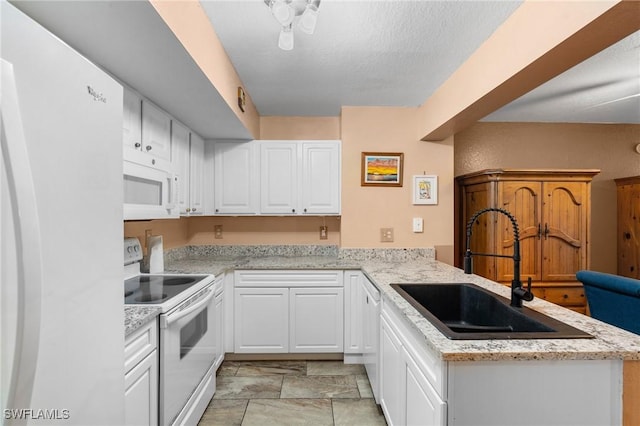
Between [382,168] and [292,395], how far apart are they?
2131 millimetres

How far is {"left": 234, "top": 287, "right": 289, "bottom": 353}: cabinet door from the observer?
2719 millimetres

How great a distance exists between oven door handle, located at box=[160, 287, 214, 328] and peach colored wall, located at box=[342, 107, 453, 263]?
57.7 inches

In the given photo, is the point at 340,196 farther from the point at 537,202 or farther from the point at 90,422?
the point at 90,422

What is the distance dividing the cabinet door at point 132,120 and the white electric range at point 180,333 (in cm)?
67

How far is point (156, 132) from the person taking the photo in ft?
6.80

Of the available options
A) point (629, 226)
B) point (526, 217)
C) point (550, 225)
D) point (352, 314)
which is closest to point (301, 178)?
point (352, 314)

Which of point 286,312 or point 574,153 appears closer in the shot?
point 286,312

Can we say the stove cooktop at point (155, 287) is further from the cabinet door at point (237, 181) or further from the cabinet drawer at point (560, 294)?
the cabinet drawer at point (560, 294)

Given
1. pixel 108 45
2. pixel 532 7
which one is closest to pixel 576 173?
pixel 532 7

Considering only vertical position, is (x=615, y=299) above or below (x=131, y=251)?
below

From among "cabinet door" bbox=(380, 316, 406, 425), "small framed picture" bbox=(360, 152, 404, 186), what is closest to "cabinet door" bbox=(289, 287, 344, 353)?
"cabinet door" bbox=(380, 316, 406, 425)

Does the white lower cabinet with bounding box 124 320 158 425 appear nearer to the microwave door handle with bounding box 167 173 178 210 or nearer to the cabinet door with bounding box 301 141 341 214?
the microwave door handle with bounding box 167 173 178 210

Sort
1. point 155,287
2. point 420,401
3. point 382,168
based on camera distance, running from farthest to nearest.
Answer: point 382,168, point 155,287, point 420,401

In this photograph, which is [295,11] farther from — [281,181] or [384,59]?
[281,181]
